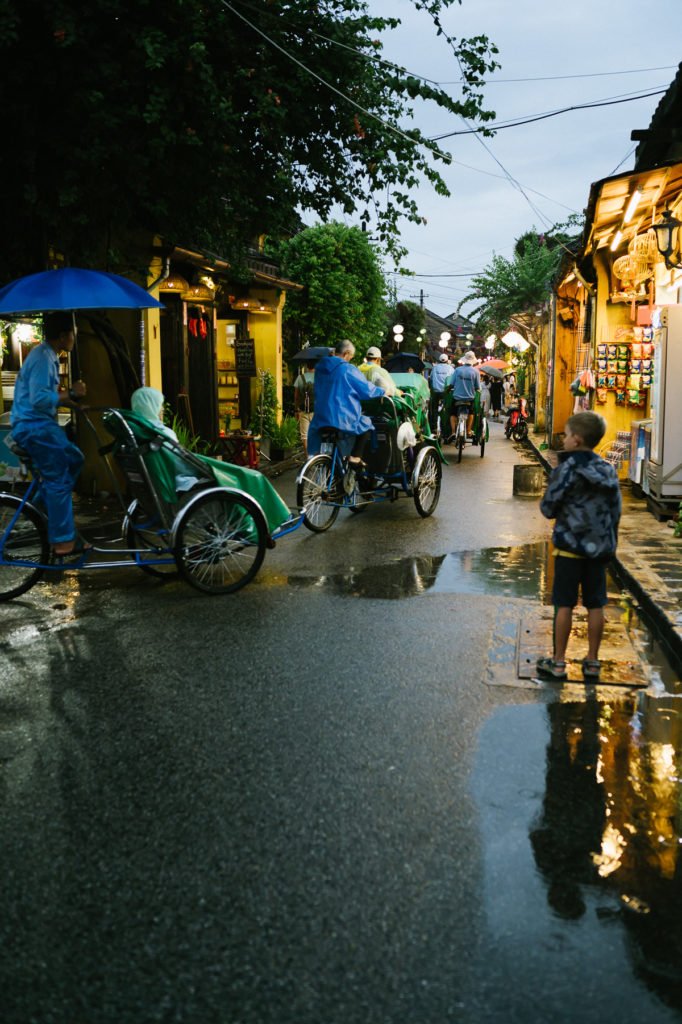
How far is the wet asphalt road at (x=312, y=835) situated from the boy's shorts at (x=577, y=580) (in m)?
0.56

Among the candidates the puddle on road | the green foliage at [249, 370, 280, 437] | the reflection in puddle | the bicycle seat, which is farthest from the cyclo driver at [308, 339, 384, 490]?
the green foliage at [249, 370, 280, 437]

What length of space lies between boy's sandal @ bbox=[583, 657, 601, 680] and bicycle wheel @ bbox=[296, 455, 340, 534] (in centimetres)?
487

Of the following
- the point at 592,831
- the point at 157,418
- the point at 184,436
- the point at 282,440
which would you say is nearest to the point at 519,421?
the point at 282,440

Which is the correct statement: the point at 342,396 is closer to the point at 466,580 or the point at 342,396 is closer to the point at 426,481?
the point at 426,481

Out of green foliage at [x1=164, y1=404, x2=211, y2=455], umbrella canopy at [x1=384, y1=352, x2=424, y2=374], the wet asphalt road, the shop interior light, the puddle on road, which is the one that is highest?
the shop interior light

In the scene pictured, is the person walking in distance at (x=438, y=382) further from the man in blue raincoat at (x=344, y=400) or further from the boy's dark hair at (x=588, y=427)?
the boy's dark hair at (x=588, y=427)

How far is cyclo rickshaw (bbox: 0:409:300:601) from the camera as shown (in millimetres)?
7227

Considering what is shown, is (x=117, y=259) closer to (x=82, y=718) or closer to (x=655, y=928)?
(x=82, y=718)

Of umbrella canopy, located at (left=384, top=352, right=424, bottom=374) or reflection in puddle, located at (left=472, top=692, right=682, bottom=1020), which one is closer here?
reflection in puddle, located at (left=472, top=692, right=682, bottom=1020)

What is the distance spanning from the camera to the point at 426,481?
464 inches

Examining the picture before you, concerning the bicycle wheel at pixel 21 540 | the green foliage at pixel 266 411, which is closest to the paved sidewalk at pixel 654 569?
the bicycle wheel at pixel 21 540

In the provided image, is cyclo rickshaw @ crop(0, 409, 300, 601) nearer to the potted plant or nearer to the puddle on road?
the puddle on road

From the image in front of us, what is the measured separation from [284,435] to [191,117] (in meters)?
9.99

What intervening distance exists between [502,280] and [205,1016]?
3969 cm
